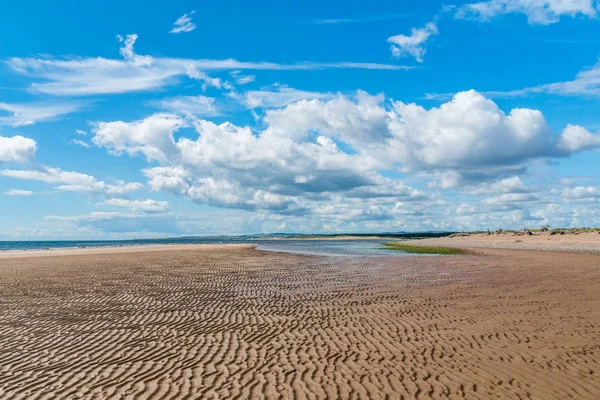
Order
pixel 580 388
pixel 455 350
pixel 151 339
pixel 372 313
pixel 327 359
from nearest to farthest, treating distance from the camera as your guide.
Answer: pixel 580 388 → pixel 327 359 → pixel 455 350 → pixel 151 339 → pixel 372 313

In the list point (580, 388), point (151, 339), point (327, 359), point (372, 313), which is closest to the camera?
point (580, 388)

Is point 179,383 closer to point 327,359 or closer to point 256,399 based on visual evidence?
point 256,399

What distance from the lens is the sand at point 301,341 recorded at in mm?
8836

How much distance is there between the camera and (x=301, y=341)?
12.4m

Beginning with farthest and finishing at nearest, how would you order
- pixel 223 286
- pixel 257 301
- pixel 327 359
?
pixel 223 286 → pixel 257 301 → pixel 327 359

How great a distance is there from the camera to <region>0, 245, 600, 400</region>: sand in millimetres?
8836

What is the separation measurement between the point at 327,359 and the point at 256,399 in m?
2.86

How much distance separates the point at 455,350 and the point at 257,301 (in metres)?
10.3

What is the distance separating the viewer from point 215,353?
11.2 meters

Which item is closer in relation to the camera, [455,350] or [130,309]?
[455,350]

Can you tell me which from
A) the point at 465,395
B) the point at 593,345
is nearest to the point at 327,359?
the point at 465,395

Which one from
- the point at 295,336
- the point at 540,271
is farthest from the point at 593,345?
the point at 540,271

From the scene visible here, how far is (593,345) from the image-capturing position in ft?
38.3

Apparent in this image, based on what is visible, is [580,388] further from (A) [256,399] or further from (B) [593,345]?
(A) [256,399]
